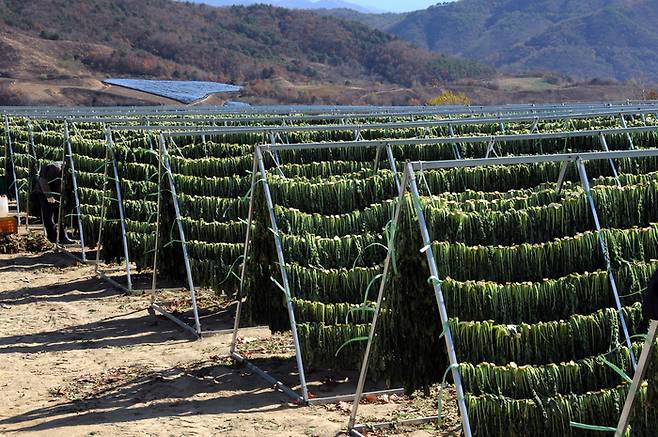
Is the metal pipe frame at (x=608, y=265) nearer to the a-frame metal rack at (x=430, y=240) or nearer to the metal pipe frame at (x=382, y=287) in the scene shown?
the a-frame metal rack at (x=430, y=240)

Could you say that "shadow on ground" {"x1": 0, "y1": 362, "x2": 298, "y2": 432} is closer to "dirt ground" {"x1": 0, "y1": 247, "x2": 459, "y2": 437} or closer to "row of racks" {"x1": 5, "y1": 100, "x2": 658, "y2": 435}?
"dirt ground" {"x1": 0, "y1": 247, "x2": 459, "y2": 437}

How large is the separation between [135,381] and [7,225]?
28.5ft

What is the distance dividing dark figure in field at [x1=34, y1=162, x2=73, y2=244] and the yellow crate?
673 millimetres

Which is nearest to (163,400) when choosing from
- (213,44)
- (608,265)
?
(608,265)

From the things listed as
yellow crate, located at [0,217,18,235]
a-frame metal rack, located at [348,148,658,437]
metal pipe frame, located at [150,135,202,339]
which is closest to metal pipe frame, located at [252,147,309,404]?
a-frame metal rack, located at [348,148,658,437]

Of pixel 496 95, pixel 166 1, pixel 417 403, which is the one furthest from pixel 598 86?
pixel 417 403

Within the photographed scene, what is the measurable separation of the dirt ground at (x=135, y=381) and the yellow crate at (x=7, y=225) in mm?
3917

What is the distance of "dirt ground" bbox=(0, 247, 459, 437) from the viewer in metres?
8.69

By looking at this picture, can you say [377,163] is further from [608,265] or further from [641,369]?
[641,369]

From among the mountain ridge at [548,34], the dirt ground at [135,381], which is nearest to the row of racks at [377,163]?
the dirt ground at [135,381]

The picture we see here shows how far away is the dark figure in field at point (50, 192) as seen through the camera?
1709 centimetres

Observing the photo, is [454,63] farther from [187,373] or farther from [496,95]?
[187,373]

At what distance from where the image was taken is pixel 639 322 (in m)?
6.93

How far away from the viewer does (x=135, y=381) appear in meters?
10.1
